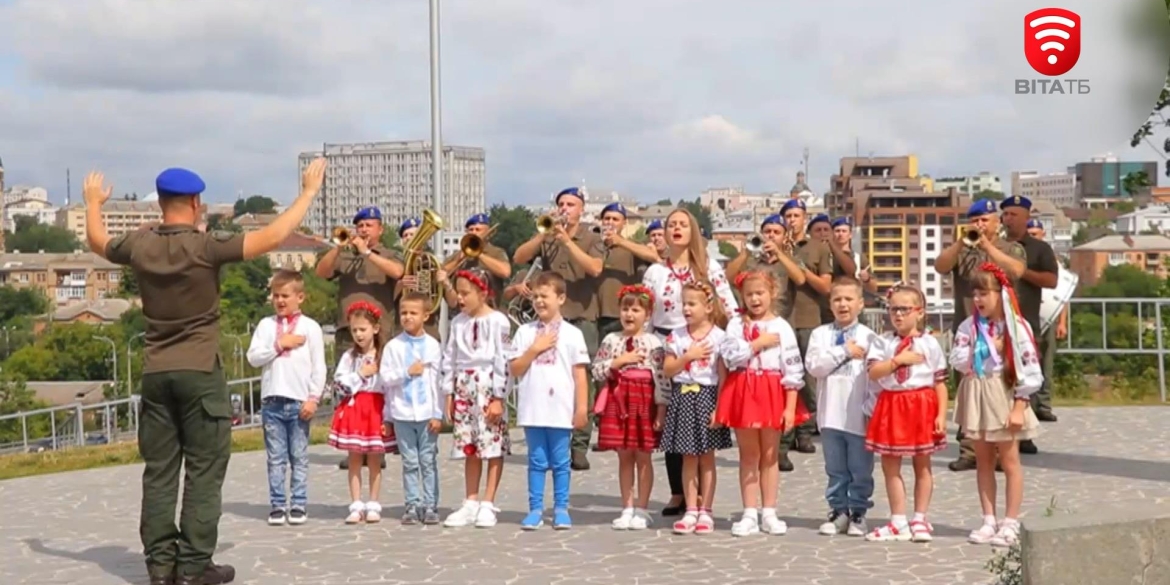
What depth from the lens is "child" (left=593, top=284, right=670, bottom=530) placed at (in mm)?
10258

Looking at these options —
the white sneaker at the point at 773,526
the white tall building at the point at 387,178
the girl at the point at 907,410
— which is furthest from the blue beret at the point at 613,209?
the white tall building at the point at 387,178

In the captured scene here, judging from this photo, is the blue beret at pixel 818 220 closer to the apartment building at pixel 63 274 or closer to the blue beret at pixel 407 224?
the blue beret at pixel 407 224

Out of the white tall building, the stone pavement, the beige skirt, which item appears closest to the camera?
the stone pavement

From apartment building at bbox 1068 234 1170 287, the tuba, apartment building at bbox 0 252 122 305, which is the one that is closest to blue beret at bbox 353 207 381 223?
the tuba

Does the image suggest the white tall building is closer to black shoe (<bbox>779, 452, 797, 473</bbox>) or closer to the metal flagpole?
the metal flagpole

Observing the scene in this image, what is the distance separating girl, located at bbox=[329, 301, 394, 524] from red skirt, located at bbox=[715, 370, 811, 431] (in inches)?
92.0

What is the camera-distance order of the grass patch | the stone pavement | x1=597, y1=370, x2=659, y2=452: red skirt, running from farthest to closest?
the grass patch, x1=597, y1=370, x2=659, y2=452: red skirt, the stone pavement

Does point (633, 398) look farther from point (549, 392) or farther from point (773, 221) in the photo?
point (773, 221)

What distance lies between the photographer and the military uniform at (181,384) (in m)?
8.62

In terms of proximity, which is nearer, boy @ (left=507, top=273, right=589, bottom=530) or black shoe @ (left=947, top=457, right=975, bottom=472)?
boy @ (left=507, top=273, right=589, bottom=530)

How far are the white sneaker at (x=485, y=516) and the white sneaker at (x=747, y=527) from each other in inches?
60.1

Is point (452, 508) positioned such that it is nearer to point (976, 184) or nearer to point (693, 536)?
point (693, 536)

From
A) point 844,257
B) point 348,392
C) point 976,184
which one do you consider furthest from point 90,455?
point 976,184

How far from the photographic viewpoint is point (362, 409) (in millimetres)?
10953
